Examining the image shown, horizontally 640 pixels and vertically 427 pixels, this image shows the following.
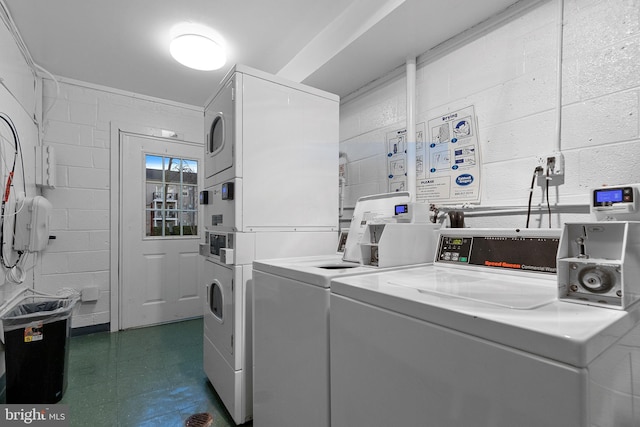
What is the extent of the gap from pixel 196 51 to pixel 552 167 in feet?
7.95

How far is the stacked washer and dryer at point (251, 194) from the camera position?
1.75 meters

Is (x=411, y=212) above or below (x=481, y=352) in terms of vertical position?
above

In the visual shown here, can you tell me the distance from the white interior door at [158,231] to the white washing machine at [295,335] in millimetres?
2327

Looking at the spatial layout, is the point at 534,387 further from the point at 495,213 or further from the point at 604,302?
the point at 495,213

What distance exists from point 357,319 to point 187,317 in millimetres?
3201

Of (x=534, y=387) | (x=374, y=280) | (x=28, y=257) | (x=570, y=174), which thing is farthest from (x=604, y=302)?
(x=28, y=257)

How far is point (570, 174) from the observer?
1.47 meters

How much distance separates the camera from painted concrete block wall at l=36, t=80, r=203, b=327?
2939mm

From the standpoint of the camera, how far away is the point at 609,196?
98 cm

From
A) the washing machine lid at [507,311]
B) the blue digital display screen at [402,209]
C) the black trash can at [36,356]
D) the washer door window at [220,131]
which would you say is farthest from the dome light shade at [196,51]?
the washing machine lid at [507,311]

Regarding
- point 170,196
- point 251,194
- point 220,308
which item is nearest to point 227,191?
point 251,194

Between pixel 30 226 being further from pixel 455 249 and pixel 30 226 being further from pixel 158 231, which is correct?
pixel 455 249

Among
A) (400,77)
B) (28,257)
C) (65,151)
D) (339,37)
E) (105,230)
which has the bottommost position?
(28,257)

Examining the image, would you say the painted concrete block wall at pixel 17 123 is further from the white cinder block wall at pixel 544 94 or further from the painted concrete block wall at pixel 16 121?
the white cinder block wall at pixel 544 94
